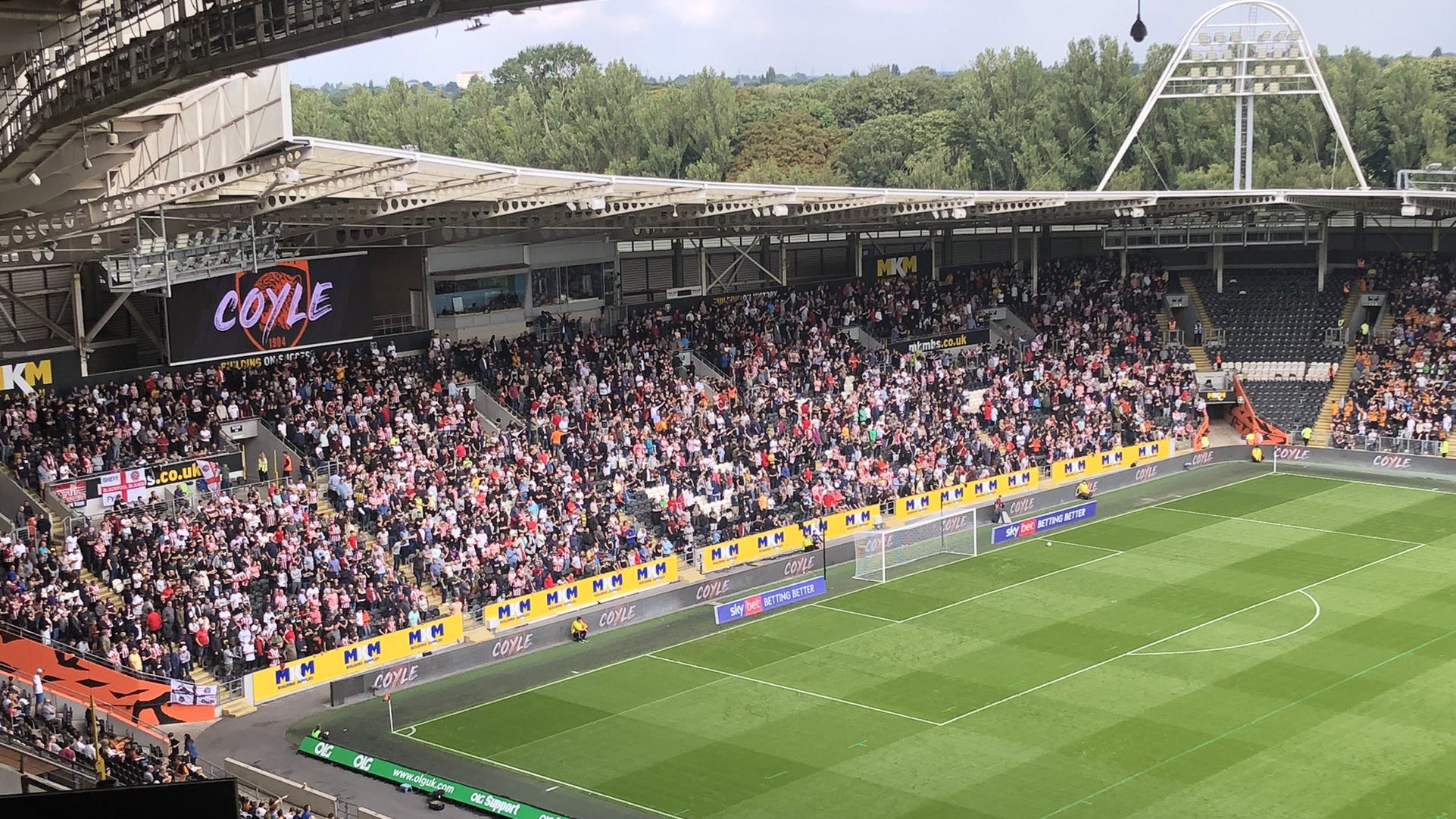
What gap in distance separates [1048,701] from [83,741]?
1728cm

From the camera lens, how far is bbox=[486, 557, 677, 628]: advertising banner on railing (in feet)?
121

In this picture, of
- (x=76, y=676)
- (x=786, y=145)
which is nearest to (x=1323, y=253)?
(x=76, y=676)

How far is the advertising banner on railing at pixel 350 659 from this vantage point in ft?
107

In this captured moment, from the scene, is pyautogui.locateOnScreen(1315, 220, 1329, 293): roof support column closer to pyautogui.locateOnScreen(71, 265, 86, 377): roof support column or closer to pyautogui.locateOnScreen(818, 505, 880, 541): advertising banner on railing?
pyautogui.locateOnScreen(818, 505, 880, 541): advertising banner on railing

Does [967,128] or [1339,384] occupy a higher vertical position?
[967,128]

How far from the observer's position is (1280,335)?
6050 cm

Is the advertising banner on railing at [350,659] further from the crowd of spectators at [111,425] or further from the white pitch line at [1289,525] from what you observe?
the white pitch line at [1289,525]

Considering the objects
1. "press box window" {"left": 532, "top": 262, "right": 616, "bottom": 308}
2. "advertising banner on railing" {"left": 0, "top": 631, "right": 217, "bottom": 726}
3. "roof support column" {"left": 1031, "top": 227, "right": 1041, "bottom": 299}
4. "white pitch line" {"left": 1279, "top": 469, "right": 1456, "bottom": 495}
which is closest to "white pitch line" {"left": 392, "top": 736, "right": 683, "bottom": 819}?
"advertising banner on railing" {"left": 0, "top": 631, "right": 217, "bottom": 726}

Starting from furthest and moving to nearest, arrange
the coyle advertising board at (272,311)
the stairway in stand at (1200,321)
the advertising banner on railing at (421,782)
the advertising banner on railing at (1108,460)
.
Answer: the stairway in stand at (1200,321)
the advertising banner on railing at (1108,460)
the coyle advertising board at (272,311)
the advertising banner on railing at (421,782)

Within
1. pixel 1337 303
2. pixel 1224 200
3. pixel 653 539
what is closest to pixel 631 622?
pixel 653 539

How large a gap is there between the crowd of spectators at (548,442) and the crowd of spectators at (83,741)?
2.27 meters

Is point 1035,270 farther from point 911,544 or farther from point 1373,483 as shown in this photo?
point 911,544

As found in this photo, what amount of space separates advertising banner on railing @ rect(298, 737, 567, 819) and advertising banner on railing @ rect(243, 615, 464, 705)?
116 inches

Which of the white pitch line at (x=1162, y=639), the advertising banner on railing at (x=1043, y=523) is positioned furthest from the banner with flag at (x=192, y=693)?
the advertising banner on railing at (x=1043, y=523)
